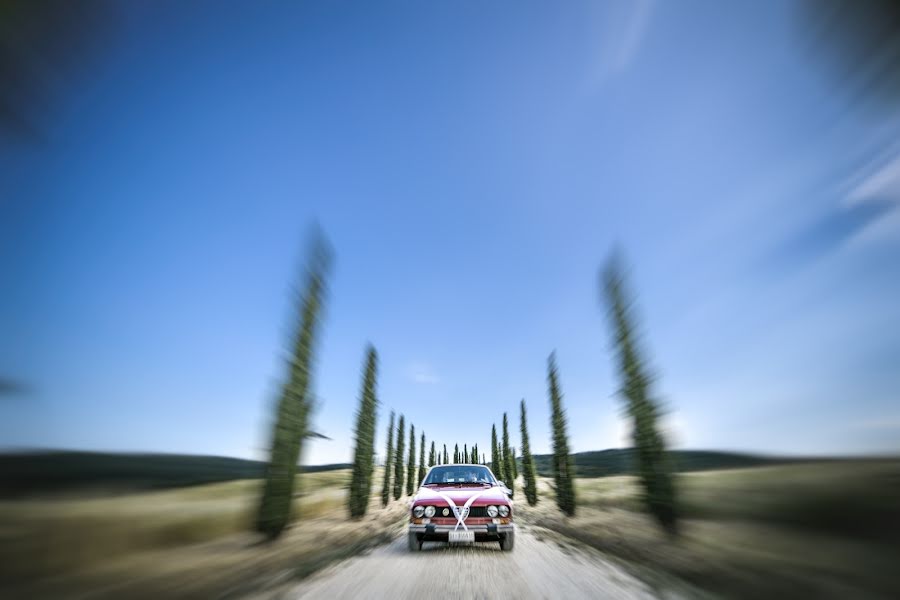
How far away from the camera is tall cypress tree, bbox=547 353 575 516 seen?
53.6ft

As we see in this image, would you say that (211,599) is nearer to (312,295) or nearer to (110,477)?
(110,477)

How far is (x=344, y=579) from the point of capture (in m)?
4.52

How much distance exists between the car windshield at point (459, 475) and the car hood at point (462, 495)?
1.46ft

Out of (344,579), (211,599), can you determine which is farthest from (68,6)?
(344,579)

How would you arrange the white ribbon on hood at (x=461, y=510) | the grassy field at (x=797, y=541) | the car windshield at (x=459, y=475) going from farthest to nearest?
the car windshield at (x=459, y=475) → the white ribbon on hood at (x=461, y=510) → the grassy field at (x=797, y=541)

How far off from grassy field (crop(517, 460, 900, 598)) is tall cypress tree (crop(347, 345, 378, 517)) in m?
12.3

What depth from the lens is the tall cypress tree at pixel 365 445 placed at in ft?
54.2

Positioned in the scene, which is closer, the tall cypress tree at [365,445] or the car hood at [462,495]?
the car hood at [462,495]

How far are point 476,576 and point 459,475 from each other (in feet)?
12.7

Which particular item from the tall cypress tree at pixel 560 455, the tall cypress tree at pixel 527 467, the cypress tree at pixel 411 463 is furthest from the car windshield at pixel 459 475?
the cypress tree at pixel 411 463

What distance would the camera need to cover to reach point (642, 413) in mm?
11109

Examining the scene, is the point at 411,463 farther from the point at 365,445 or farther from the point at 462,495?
the point at 462,495

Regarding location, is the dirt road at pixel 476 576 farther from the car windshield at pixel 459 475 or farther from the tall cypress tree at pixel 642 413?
the tall cypress tree at pixel 642 413

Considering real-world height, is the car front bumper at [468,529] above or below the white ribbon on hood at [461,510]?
below
